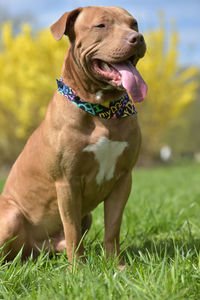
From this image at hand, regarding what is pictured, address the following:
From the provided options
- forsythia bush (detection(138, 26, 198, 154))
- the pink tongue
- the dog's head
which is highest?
the dog's head

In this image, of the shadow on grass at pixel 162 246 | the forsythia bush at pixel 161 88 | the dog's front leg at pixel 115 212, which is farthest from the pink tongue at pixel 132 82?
the forsythia bush at pixel 161 88

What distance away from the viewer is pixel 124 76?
263 centimetres

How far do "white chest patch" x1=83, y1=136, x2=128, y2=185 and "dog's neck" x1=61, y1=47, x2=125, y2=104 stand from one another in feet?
1.03

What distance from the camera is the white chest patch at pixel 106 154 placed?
2.77m

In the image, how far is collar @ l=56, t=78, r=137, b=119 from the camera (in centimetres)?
283

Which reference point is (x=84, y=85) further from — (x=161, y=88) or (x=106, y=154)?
(x=161, y=88)

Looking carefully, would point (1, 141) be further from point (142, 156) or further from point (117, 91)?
point (117, 91)

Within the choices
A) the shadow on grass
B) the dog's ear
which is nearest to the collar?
the dog's ear

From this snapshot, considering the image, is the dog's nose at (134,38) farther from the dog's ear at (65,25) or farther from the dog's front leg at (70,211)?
the dog's front leg at (70,211)

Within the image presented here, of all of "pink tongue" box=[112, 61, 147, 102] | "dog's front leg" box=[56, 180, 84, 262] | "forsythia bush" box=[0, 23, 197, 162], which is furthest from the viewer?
"forsythia bush" box=[0, 23, 197, 162]

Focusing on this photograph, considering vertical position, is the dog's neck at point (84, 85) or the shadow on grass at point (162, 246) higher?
the dog's neck at point (84, 85)

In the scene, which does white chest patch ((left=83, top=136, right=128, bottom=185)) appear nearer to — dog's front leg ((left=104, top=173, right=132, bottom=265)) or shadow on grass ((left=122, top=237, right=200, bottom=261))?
dog's front leg ((left=104, top=173, right=132, bottom=265))

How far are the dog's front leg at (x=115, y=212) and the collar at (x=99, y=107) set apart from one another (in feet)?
1.57

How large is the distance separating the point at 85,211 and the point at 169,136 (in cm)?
2010
